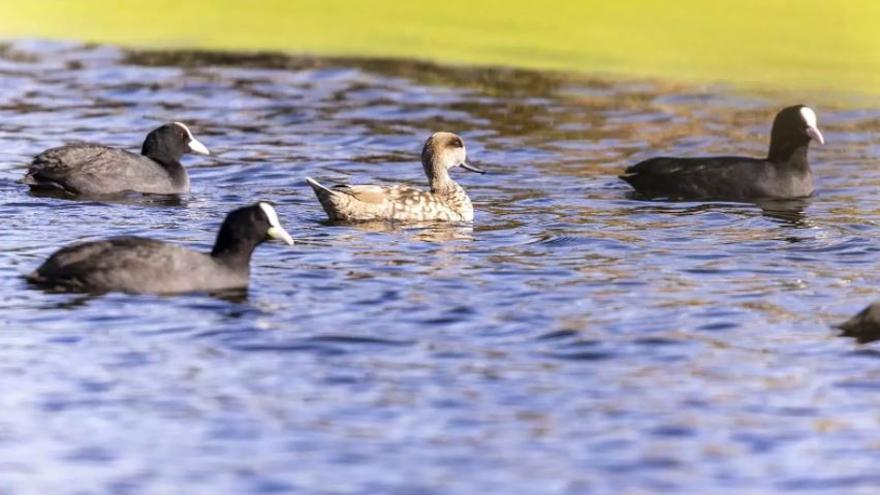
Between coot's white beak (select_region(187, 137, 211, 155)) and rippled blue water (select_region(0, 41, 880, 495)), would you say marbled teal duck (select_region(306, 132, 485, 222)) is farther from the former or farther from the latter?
coot's white beak (select_region(187, 137, 211, 155))

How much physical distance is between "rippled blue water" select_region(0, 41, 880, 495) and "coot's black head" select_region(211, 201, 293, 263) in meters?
0.29

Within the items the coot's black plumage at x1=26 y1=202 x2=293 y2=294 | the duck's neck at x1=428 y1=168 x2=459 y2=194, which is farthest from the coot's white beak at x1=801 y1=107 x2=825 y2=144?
the coot's black plumage at x1=26 y1=202 x2=293 y2=294

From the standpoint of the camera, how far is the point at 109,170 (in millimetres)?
15883

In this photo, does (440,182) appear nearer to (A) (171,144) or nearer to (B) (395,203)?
(B) (395,203)

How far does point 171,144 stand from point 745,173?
522 centimetres

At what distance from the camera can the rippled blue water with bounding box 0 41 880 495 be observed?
8047mm

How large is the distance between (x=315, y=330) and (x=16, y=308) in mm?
1885

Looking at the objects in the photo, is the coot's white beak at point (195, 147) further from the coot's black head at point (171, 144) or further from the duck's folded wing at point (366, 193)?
the duck's folded wing at point (366, 193)

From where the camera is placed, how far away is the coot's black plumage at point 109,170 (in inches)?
618

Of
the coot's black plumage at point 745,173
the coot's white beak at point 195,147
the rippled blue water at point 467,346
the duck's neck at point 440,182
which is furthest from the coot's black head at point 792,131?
the coot's white beak at point 195,147

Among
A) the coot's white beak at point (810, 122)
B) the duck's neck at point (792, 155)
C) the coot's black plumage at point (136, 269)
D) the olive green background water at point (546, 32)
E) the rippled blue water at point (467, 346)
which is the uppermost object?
the olive green background water at point (546, 32)

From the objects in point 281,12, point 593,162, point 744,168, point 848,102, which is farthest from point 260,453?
point 281,12

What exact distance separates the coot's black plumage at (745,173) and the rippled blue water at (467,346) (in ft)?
0.96

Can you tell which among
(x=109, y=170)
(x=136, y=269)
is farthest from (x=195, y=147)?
(x=136, y=269)
